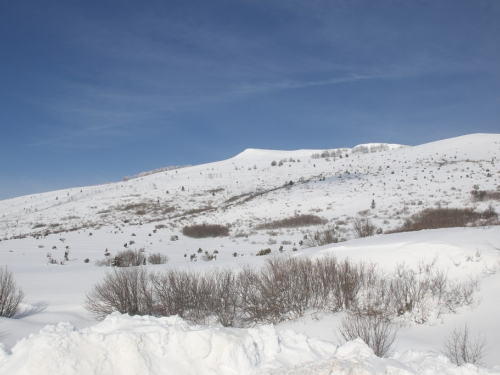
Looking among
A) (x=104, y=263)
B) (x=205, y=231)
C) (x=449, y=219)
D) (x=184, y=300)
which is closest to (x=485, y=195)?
(x=449, y=219)

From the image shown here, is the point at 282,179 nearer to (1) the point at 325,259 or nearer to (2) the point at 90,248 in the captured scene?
(2) the point at 90,248

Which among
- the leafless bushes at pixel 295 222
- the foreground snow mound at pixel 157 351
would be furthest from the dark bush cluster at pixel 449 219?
the foreground snow mound at pixel 157 351

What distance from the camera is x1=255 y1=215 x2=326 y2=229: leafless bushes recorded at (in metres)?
26.3

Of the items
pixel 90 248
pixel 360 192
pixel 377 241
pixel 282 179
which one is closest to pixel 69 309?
pixel 377 241

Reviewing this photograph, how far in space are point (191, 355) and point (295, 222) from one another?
22886 mm

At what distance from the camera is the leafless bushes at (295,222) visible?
86.2 feet

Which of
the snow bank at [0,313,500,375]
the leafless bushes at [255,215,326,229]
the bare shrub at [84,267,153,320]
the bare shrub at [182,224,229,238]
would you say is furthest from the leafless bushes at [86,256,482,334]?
the bare shrub at [182,224,229,238]

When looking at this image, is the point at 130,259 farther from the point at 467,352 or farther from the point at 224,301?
the point at 467,352

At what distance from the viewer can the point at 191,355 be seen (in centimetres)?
435

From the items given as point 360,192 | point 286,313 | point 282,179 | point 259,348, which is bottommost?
point 286,313

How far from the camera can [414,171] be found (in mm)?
39094

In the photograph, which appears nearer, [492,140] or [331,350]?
[331,350]

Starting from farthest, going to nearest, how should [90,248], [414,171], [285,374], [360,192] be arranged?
[414,171], [360,192], [90,248], [285,374]

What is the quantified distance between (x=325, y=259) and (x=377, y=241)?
2.84m
